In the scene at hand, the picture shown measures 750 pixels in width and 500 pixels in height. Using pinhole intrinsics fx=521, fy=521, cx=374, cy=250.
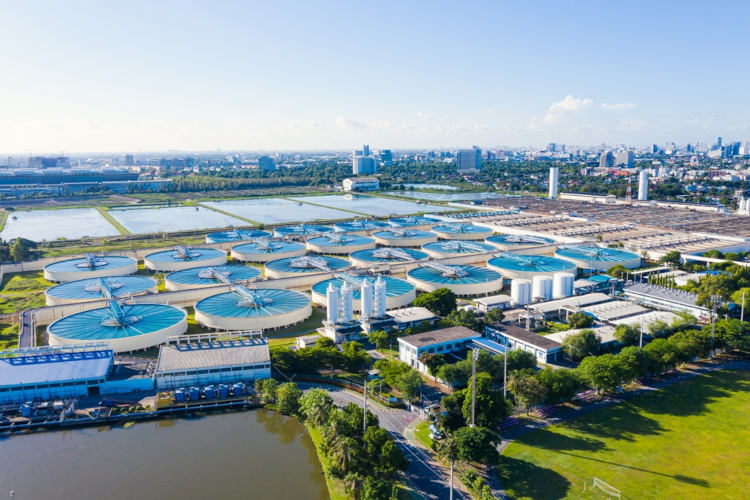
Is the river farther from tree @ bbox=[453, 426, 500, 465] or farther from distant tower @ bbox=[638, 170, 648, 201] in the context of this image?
distant tower @ bbox=[638, 170, 648, 201]

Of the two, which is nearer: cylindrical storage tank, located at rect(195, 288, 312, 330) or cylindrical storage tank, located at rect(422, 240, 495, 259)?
cylindrical storage tank, located at rect(195, 288, 312, 330)

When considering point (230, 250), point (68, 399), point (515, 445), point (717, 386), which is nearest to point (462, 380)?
point (515, 445)

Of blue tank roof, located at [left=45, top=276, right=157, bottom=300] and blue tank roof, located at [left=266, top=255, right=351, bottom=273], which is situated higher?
blue tank roof, located at [left=266, top=255, right=351, bottom=273]

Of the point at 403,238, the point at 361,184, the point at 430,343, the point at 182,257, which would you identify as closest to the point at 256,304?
the point at 430,343

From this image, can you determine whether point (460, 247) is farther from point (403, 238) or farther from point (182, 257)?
point (182, 257)

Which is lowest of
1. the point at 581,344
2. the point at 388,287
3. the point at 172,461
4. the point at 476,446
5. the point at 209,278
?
the point at 172,461

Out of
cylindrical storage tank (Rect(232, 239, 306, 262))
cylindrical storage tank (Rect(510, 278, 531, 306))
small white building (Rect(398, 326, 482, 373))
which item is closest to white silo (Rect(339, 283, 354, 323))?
small white building (Rect(398, 326, 482, 373))

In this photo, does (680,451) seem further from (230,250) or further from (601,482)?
(230,250)
